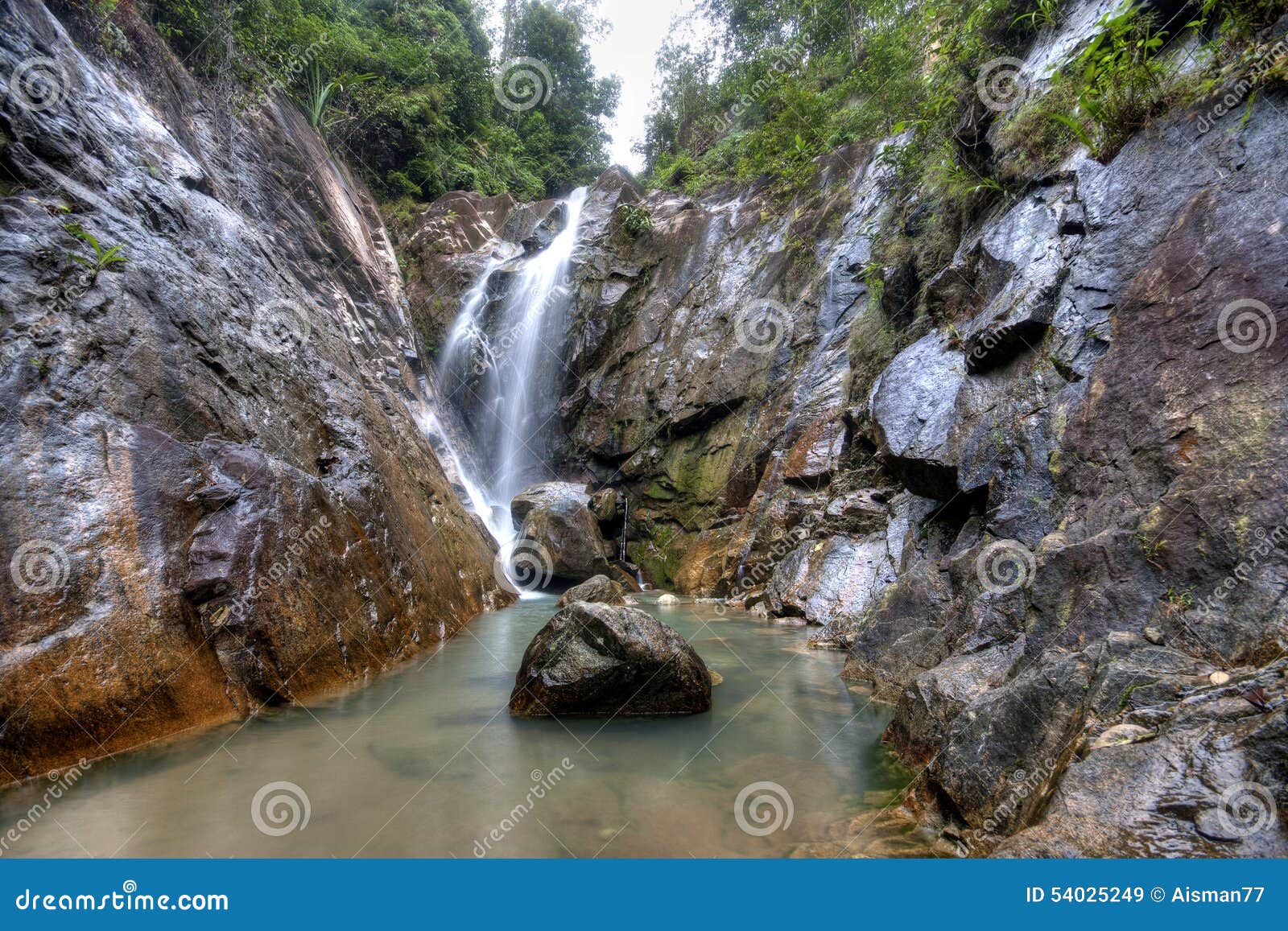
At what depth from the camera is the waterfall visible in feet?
50.5

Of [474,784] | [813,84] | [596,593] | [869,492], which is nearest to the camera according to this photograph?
[474,784]

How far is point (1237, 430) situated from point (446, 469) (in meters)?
11.7

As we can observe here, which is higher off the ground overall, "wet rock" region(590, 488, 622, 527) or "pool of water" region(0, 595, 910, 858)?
"wet rock" region(590, 488, 622, 527)

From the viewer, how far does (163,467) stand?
4109 mm

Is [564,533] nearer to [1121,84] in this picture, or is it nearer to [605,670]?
[605,670]

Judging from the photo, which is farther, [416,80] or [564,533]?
[416,80]

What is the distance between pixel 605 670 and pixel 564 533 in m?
7.02

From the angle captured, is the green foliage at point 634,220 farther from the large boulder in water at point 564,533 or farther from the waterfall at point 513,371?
the large boulder in water at point 564,533

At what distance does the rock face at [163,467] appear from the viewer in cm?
336

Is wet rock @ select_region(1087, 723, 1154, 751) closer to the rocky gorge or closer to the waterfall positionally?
the rocky gorge

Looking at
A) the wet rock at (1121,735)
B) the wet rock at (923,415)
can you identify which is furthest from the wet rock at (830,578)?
the wet rock at (1121,735)

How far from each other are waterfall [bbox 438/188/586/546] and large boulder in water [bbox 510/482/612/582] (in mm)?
3423

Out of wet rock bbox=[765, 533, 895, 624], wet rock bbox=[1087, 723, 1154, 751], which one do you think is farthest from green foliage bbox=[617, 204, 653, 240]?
wet rock bbox=[1087, 723, 1154, 751]

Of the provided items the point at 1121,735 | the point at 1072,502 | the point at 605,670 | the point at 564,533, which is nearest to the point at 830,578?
the point at 1072,502
